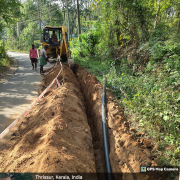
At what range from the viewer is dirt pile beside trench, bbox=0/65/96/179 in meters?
2.55

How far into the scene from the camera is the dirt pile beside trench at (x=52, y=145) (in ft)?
8.37

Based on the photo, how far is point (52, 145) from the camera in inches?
115

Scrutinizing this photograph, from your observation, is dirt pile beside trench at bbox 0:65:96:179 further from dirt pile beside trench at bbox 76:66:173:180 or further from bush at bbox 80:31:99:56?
bush at bbox 80:31:99:56

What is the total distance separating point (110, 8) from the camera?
8734mm

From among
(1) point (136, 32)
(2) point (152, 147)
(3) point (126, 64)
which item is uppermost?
(1) point (136, 32)

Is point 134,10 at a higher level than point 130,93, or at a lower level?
higher

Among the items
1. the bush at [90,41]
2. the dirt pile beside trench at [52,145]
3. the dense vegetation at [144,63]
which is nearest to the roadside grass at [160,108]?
the dense vegetation at [144,63]

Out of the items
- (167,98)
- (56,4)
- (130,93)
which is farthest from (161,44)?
(56,4)

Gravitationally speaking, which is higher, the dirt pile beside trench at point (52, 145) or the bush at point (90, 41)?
the bush at point (90, 41)

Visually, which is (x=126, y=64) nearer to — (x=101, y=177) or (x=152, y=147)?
(x=152, y=147)

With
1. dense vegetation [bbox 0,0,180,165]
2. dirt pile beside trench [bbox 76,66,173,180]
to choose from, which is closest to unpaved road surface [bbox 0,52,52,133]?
dirt pile beside trench [bbox 76,66,173,180]

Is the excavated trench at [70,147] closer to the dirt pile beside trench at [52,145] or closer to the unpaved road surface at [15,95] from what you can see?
the dirt pile beside trench at [52,145]

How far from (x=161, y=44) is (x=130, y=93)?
9.14ft

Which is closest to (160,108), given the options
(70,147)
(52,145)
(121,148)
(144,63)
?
(121,148)
